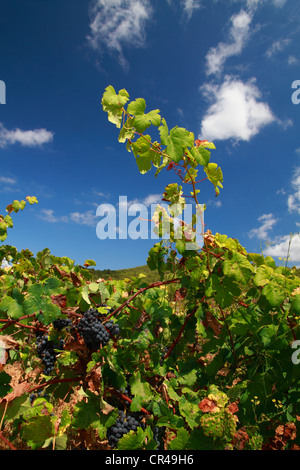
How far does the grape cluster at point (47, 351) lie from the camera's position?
2375 mm

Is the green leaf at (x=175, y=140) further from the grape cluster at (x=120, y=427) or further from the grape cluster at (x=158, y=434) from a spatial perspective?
the grape cluster at (x=158, y=434)

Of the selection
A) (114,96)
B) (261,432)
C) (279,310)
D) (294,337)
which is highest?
(114,96)

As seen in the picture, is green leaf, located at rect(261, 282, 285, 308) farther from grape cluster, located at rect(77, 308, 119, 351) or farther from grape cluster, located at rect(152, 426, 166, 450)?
grape cluster, located at rect(152, 426, 166, 450)

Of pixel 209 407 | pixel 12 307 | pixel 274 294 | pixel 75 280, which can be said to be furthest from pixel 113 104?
pixel 209 407

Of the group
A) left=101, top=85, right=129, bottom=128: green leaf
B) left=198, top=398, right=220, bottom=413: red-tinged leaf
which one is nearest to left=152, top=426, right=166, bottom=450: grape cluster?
left=198, top=398, right=220, bottom=413: red-tinged leaf

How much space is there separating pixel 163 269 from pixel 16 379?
9.15 ft

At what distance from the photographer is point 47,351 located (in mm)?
2400

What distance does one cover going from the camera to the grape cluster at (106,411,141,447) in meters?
1.69

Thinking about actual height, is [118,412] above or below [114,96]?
below

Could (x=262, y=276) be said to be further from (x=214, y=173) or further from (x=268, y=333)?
(x=214, y=173)

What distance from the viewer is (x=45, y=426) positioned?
1.55 metres

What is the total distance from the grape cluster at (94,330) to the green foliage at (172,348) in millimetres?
53
